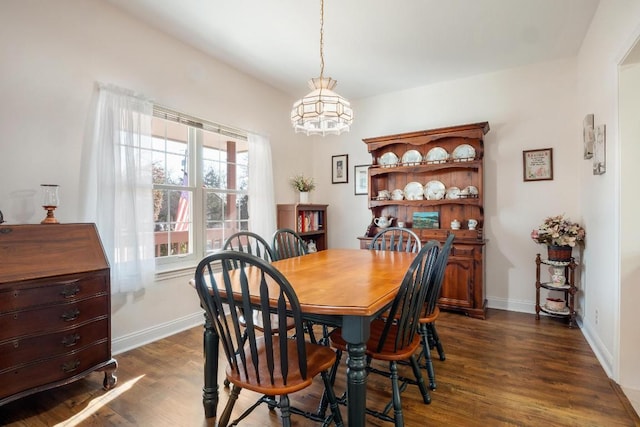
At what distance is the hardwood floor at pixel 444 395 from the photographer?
1.78 metres

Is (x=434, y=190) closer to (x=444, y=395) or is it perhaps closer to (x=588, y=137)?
(x=588, y=137)

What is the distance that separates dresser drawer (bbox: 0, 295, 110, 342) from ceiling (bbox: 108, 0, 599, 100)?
228 cm

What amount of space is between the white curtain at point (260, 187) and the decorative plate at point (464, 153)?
7.34 ft

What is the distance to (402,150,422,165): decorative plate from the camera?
4105mm

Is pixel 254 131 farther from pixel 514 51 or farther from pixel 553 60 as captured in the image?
pixel 553 60

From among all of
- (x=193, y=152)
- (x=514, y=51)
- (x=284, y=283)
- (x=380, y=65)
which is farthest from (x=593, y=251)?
(x=193, y=152)

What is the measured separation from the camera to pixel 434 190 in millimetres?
4031

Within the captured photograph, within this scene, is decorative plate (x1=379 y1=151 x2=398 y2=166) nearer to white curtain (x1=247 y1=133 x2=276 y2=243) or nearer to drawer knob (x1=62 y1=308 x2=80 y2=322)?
white curtain (x1=247 y1=133 x2=276 y2=243)

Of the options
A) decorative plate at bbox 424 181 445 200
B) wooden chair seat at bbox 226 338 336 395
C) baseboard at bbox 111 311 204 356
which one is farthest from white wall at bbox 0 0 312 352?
decorative plate at bbox 424 181 445 200

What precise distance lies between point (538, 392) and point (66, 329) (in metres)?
2.87

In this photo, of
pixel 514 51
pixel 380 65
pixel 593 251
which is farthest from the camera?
pixel 380 65

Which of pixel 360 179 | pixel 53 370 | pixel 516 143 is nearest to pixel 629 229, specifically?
pixel 516 143

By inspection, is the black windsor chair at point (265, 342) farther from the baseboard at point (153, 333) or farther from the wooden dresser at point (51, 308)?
the baseboard at point (153, 333)

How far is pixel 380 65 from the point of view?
360 centimetres
